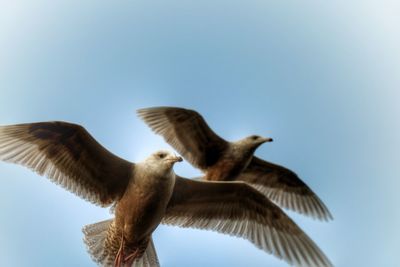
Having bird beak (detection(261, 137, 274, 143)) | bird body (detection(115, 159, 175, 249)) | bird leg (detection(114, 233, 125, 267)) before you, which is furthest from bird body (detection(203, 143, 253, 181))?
bird leg (detection(114, 233, 125, 267))

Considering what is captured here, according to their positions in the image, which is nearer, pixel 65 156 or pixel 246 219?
pixel 65 156

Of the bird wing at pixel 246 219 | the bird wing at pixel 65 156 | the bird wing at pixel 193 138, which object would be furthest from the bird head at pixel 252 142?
the bird wing at pixel 65 156

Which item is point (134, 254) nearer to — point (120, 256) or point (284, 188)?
point (120, 256)

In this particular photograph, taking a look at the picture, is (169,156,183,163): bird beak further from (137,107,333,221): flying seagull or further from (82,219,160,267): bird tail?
(137,107,333,221): flying seagull

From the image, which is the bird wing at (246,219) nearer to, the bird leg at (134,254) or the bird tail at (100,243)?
the bird leg at (134,254)

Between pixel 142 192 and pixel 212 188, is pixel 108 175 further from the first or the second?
pixel 212 188

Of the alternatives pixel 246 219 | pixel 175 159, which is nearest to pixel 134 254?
pixel 175 159
